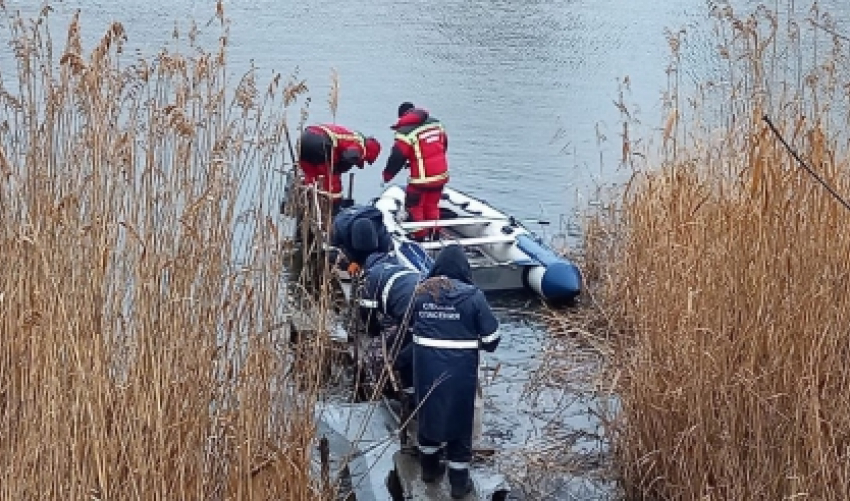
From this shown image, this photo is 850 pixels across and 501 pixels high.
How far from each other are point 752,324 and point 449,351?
4.34 feet

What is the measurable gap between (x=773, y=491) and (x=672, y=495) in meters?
0.62

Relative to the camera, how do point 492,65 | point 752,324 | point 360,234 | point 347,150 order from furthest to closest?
point 492,65
point 347,150
point 360,234
point 752,324

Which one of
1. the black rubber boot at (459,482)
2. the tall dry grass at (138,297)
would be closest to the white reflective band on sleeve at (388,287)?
the black rubber boot at (459,482)

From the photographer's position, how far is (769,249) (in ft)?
15.5

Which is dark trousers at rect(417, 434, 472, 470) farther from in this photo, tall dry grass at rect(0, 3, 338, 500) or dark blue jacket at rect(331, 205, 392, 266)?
dark blue jacket at rect(331, 205, 392, 266)

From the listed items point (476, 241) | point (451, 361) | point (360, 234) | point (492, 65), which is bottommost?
point (476, 241)

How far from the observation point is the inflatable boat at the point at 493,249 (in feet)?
27.8

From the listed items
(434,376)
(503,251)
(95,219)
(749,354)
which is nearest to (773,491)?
(749,354)

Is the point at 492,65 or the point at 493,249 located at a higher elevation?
the point at 492,65

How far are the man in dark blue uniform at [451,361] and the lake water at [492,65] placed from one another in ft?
6.38

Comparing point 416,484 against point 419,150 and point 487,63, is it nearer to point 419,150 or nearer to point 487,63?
point 419,150

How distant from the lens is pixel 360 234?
7.05 meters

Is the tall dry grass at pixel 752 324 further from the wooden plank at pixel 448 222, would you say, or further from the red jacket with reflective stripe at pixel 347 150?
the red jacket with reflective stripe at pixel 347 150

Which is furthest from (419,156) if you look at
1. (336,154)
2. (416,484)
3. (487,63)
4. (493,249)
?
(487,63)
